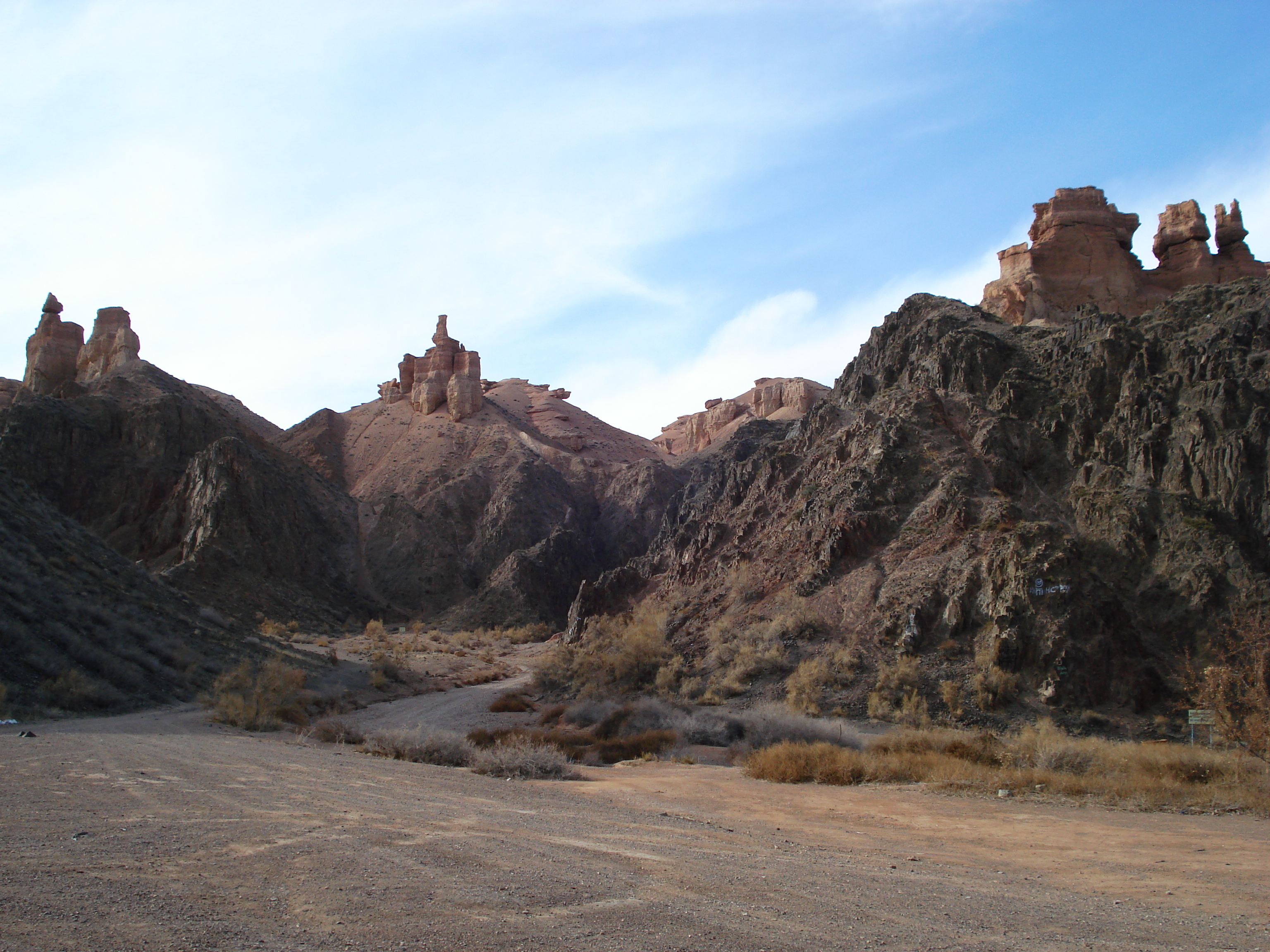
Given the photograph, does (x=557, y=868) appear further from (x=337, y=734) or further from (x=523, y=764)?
(x=337, y=734)

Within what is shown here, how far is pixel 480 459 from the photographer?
A: 87.3 meters

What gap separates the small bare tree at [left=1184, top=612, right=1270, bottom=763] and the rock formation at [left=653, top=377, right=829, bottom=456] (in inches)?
2596

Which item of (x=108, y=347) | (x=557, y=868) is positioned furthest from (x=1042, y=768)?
(x=108, y=347)

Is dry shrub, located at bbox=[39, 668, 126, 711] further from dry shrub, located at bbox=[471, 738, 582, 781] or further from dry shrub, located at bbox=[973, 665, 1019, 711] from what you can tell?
dry shrub, located at bbox=[973, 665, 1019, 711]

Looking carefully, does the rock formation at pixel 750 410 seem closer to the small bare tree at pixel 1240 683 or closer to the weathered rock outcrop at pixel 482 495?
the weathered rock outcrop at pixel 482 495

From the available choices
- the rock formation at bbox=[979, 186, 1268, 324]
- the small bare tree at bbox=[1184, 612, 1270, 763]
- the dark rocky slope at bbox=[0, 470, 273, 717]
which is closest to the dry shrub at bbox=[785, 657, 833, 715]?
the small bare tree at bbox=[1184, 612, 1270, 763]

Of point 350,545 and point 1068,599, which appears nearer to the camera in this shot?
point 1068,599

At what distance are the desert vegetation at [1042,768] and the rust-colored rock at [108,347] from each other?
77.0 metres

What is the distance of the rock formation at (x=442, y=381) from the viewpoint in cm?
9456

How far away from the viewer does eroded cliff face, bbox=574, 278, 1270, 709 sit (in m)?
24.9

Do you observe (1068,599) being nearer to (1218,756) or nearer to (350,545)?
(1218,756)

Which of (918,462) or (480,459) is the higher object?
(480,459)

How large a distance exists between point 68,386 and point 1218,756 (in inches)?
3273

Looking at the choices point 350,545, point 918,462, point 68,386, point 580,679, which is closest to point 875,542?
point 918,462
